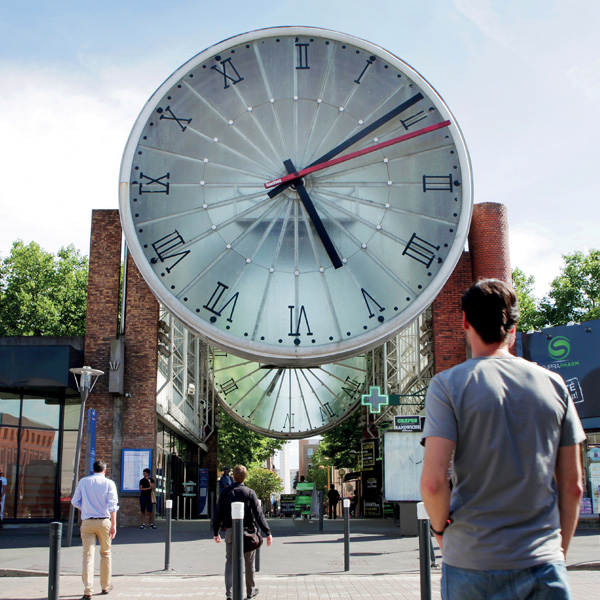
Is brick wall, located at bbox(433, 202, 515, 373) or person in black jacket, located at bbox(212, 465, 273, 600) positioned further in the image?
brick wall, located at bbox(433, 202, 515, 373)

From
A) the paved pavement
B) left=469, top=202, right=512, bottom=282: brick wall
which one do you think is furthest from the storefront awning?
left=469, top=202, right=512, bottom=282: brick wall

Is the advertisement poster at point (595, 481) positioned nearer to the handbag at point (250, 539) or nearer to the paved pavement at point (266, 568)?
the paved pavement at point (266, 568)

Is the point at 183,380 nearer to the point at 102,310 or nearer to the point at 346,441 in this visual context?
the point at 102,310

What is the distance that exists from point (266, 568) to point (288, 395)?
17.5 m

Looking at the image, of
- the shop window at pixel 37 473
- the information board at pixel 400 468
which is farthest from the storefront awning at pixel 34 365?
the information board at pixel 400 468

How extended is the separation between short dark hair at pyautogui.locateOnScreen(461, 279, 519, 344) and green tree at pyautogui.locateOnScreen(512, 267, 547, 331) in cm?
4352

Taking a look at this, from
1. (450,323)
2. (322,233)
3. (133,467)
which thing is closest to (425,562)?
(322,233)

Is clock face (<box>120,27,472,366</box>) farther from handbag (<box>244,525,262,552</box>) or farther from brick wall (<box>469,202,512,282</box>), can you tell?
handbag (<box>244,525,262,552</box>)

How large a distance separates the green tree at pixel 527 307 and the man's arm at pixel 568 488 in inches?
1718

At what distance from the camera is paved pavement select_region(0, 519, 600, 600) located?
9789 millimetres

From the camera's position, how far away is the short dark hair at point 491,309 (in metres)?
3.14

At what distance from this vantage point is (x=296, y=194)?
56.2ft

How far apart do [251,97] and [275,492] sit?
4048 inches

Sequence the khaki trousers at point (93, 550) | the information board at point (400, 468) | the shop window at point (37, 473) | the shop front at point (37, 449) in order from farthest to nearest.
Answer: the shop window at point (37, 473) → the shop front at point (37, 449) → the information board at point (400, 468) → the khaki trousers at point (93, 550)
